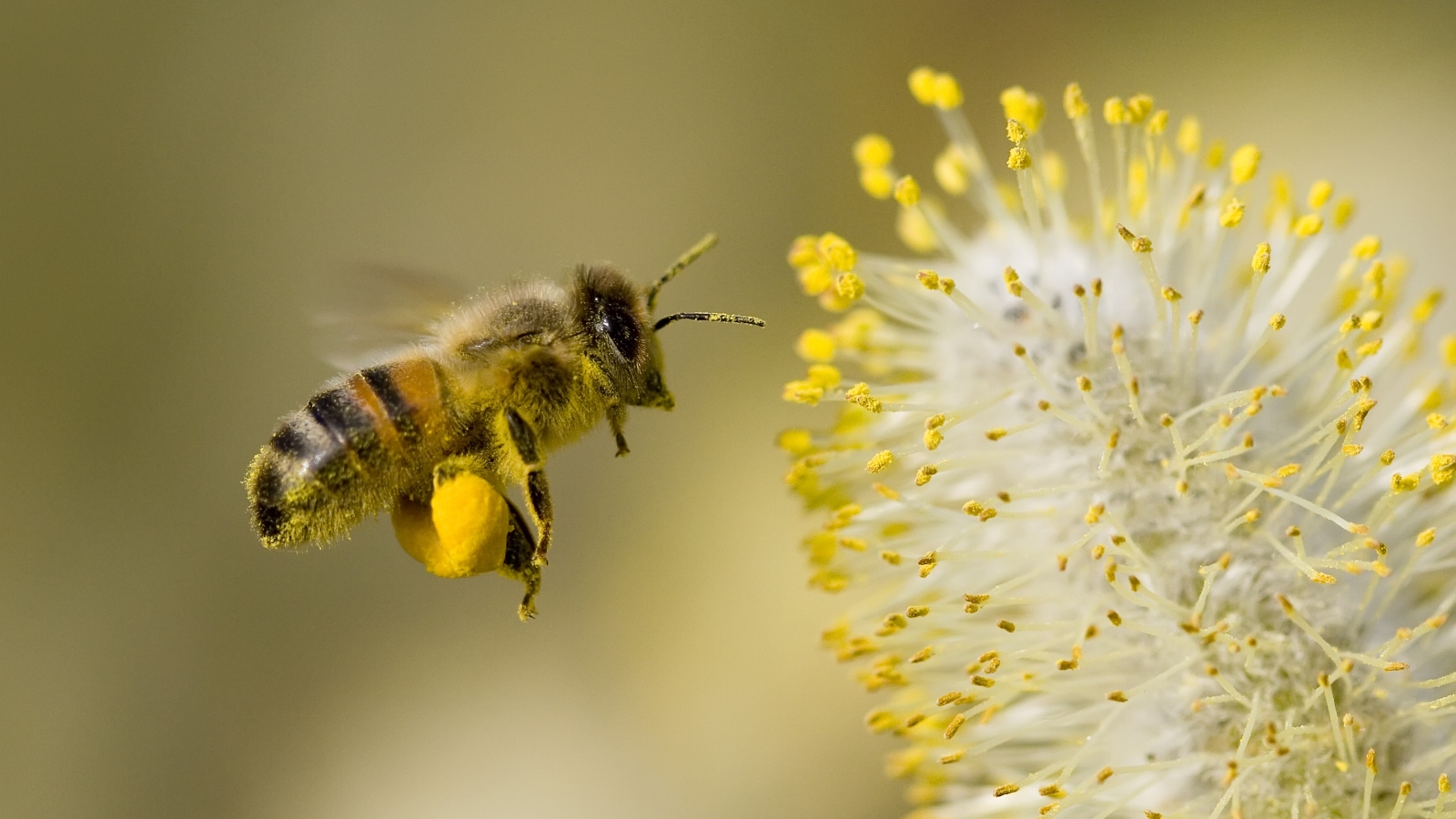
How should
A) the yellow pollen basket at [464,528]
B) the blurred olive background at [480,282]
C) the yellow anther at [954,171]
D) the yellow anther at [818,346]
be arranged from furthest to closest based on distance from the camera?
the blurred olive background at [480,282], the yellow anther at [954,171], the yellow anther at [818,346], the yellow pollen basket at [464,528]

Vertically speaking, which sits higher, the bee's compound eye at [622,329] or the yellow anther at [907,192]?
the yellow anther at [907,192]

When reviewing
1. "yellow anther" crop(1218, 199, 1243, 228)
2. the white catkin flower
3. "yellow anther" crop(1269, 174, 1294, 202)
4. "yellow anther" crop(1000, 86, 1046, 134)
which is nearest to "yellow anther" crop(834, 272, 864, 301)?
the white catkin flower

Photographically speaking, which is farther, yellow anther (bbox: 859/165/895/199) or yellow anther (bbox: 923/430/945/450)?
yellow anther (bbox: 859/165/895/199)

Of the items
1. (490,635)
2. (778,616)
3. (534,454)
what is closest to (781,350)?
(778,616)

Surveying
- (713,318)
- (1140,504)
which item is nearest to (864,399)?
(713,318)

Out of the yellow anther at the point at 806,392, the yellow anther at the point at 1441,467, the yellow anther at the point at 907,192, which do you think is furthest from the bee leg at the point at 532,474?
the yellow anther at the point at 1441,467

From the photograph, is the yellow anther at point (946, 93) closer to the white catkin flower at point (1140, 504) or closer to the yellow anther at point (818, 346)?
the white catkin flower at point (1140, 504)

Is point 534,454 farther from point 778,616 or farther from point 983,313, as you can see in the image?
point 778,616

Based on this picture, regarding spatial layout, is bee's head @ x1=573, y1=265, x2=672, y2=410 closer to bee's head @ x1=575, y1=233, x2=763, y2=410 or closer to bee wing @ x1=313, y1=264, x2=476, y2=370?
bee's head @ x1=575, y1=233, x2=763, y2=410
